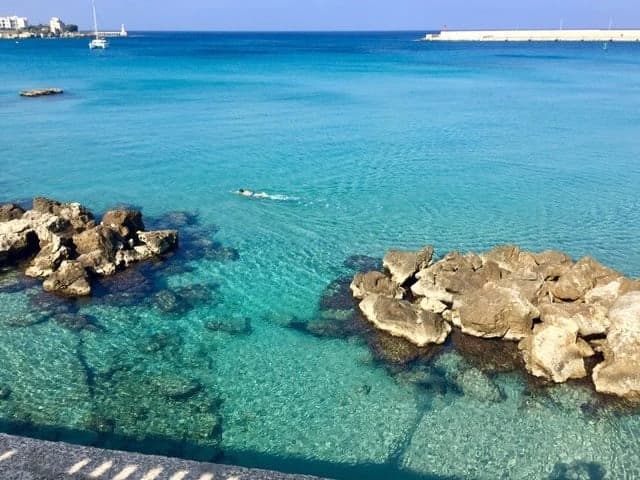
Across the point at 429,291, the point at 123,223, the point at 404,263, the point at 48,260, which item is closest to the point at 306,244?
the point at 404,263

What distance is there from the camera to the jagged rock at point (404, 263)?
1722 cm

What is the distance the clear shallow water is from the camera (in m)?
11.4

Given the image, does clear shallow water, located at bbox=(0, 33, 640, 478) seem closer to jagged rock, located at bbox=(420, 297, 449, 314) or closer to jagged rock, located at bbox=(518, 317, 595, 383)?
jagged rock, located at bbox=(518, 317, 595, 383)

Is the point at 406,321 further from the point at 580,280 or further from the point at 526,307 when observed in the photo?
the point at 580,280

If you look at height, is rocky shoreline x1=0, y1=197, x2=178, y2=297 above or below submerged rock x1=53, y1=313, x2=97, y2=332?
above

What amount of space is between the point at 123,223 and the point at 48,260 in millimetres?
2976

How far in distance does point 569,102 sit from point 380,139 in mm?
26161

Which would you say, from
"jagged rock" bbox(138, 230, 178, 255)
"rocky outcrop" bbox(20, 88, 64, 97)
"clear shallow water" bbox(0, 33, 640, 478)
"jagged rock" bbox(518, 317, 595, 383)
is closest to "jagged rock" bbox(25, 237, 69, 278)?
"clear shallow water" bbox(0, 33, 640, 478)

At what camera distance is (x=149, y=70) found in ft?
270

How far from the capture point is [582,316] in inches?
571

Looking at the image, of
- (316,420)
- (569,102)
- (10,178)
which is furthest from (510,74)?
(316,420)

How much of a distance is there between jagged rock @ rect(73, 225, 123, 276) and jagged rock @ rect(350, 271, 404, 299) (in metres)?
8.12

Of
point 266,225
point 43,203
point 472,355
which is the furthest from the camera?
point 266,225

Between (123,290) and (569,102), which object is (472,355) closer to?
(123,290)
